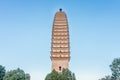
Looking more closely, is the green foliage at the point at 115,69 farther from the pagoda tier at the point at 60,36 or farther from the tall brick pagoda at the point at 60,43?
the pagoda tier at the point at 60,36

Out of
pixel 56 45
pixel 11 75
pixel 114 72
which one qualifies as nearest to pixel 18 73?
pixel 11 75

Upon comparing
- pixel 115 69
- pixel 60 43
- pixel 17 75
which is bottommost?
pixel 17 75

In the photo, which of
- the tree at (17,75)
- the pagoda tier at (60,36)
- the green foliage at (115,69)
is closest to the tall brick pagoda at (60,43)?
the pagoda tier at (60,36)

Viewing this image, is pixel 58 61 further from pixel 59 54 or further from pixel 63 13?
pixel 63 13

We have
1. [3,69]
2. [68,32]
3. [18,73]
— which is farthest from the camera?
[68,32]

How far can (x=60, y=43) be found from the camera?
7994 centimetres

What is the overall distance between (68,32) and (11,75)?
78.5 ft

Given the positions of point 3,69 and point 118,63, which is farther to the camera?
point 3,69

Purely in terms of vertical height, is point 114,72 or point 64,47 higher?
point 64,47

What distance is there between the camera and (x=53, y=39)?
8012 cm

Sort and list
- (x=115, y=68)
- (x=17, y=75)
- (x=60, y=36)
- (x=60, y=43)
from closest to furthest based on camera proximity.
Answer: (x=17, y=75) < (x=115, y=68) < (x=60, y=43) < (x=60, y=36)

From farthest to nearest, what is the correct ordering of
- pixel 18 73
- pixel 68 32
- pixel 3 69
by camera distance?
pixel 68 32 → pixel 3 69 → pixel 18 73

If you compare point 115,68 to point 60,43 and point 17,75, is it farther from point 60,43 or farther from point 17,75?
point 60,43

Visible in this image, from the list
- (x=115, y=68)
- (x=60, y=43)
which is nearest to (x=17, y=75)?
(x=115, y=68)
